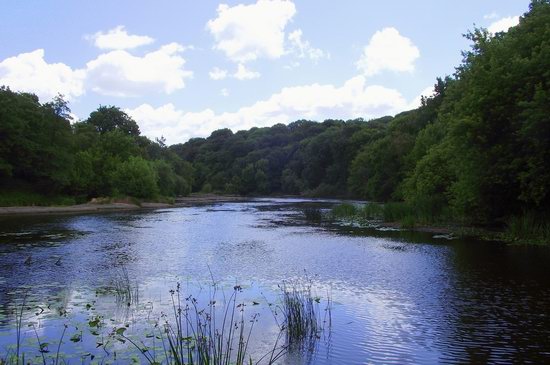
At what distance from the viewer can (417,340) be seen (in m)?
10.3

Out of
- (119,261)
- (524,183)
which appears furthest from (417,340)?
(524,183)

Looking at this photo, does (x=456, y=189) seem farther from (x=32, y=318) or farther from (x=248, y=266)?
(x=32, y=318)

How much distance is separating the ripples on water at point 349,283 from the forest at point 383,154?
4.86 meters

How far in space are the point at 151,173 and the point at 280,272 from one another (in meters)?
67.0

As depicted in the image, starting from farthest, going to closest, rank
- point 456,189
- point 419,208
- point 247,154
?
point 247,154, point 419,208, point 456,189

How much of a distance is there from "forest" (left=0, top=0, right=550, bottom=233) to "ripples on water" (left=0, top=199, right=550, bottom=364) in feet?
15.9

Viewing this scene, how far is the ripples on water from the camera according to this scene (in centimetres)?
1007

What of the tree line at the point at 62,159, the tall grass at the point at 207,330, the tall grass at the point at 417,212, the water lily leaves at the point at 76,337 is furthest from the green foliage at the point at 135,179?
the water lily leaves at the point at 76,337

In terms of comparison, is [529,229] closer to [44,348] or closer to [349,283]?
[349,283]

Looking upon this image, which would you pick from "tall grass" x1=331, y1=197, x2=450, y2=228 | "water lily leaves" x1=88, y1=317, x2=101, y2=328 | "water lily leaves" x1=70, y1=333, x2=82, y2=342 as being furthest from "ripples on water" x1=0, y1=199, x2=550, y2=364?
"tall grass" x1=331, y1=197, x2=450, y2=228

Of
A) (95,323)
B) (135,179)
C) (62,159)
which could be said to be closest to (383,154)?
(135,179)

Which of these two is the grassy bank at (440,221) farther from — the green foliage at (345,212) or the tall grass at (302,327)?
the tall grass at (302,327)

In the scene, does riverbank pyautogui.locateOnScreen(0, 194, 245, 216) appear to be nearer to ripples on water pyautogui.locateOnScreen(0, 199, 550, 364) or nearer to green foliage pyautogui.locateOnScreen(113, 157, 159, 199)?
green foliage pyautogui.locateOnScreen(113, 157, 159, 199)

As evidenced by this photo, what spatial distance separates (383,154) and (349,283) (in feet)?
215
